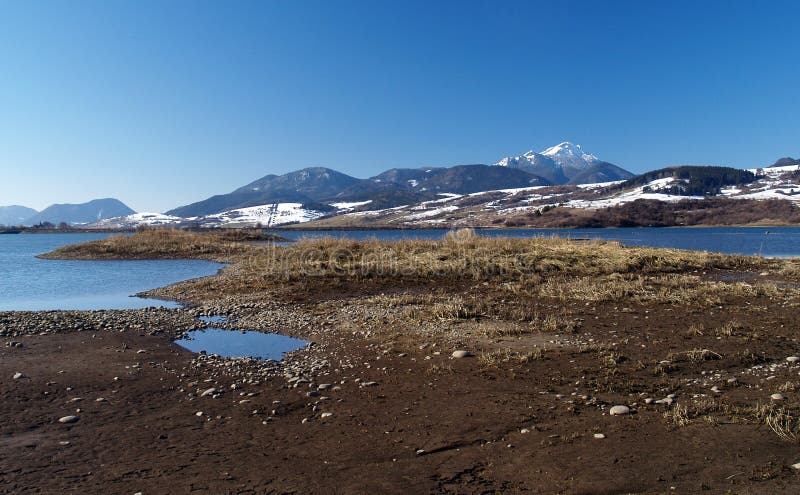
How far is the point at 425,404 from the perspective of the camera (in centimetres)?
819

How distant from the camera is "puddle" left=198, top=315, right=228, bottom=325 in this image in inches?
635

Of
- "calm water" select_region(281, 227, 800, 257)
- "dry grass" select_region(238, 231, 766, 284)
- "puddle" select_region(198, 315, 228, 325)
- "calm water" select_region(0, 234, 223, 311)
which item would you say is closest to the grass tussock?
"calm water" select_region(0, 234, 223, 311)

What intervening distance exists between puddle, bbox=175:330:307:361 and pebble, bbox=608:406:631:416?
7213 mm

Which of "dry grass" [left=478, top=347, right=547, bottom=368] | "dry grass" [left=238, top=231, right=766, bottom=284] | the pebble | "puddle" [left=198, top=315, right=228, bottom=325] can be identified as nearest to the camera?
the pebble

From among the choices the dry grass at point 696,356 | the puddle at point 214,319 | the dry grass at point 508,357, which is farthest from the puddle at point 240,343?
the dry grass at point 696,356

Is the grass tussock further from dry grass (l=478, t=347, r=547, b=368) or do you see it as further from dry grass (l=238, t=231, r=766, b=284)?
dry grass (l=478, t=347, r=547, b=368)

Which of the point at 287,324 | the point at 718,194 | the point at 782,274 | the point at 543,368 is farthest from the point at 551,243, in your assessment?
the point at 718,194

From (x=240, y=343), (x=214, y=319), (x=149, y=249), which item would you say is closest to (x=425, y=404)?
(x=240, y=343)

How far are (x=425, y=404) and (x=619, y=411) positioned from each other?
291cm

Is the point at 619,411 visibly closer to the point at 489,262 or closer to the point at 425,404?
the point at 425,404

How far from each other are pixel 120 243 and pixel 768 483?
58990mm

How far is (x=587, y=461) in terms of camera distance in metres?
5.89

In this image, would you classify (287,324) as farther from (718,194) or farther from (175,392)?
(718,194)

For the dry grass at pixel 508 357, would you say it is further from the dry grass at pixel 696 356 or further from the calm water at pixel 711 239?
the calm water at pixel 711 239
